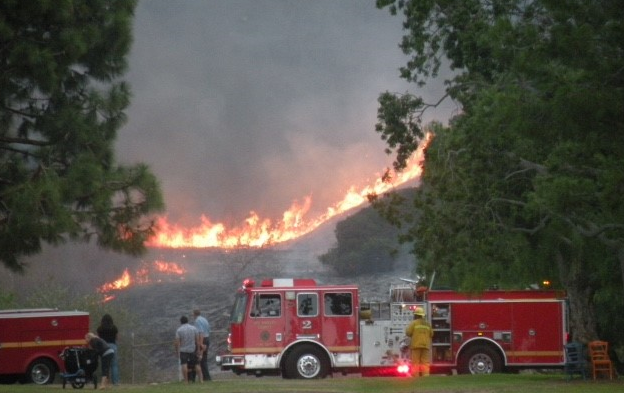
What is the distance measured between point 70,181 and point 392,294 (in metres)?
15.1

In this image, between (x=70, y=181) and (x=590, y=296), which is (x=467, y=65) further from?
(x=70, y=181)

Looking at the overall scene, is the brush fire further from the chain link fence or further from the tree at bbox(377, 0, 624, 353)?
the tree at bbox(377, 0, 624, 353)

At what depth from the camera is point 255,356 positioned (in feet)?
101

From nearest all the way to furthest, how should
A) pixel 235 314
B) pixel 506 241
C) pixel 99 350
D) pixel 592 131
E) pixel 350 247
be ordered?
pixel 592 131
pixel 99 350
pixel 506 241
pixel 235 314
pixel 350 247

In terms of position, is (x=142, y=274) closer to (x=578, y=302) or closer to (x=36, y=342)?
(x=36, y=342)

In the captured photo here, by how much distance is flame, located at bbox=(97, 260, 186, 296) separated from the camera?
59750 millimetres

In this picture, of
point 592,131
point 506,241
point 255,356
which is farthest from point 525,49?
point 255,356

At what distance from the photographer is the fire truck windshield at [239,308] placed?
31234mm

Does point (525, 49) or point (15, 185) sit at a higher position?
point (525, 49)

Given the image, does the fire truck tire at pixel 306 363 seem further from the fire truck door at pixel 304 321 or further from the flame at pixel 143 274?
the flame at pixel 143 274

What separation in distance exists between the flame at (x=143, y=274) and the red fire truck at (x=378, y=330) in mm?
27595

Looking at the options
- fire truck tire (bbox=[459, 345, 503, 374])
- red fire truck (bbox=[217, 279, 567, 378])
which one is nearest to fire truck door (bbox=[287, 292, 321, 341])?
red fire truck (bbox=[217, 279, 567, 378])

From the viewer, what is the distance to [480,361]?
3198 cm

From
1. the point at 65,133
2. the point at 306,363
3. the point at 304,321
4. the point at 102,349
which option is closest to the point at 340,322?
the point at 304,321
